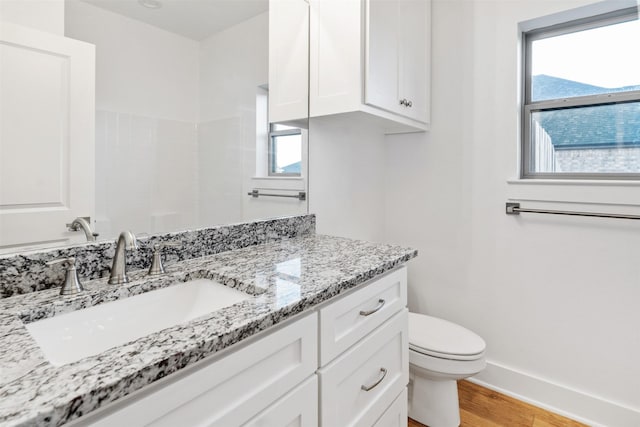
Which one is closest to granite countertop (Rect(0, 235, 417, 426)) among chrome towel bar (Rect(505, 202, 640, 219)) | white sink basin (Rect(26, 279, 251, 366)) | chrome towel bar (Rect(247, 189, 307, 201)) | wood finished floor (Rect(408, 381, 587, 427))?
white sink basin (Rect(26, 279, 251, 366))

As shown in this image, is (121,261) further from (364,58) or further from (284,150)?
(364,58)

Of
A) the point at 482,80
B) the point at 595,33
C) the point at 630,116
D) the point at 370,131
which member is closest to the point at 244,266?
the point at 370,131

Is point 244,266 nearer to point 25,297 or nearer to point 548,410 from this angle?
point 25,297

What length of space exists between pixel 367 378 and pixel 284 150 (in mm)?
1020

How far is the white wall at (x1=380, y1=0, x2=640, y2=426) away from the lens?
1608mm

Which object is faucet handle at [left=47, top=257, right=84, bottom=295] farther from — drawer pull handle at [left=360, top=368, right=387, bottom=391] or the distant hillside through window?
the distant hillside through window

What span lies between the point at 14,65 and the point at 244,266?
29.5 inches

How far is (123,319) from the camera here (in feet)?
2.75

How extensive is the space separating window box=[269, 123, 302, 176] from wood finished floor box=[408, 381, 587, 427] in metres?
1.36

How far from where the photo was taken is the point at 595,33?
172 centimetres

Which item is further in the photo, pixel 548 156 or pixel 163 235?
pixel 548 156

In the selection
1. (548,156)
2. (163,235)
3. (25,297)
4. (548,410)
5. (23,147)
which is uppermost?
(548,156)

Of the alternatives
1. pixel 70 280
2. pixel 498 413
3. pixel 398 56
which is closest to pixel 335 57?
pixel 398 56

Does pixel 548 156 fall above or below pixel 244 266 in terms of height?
above
